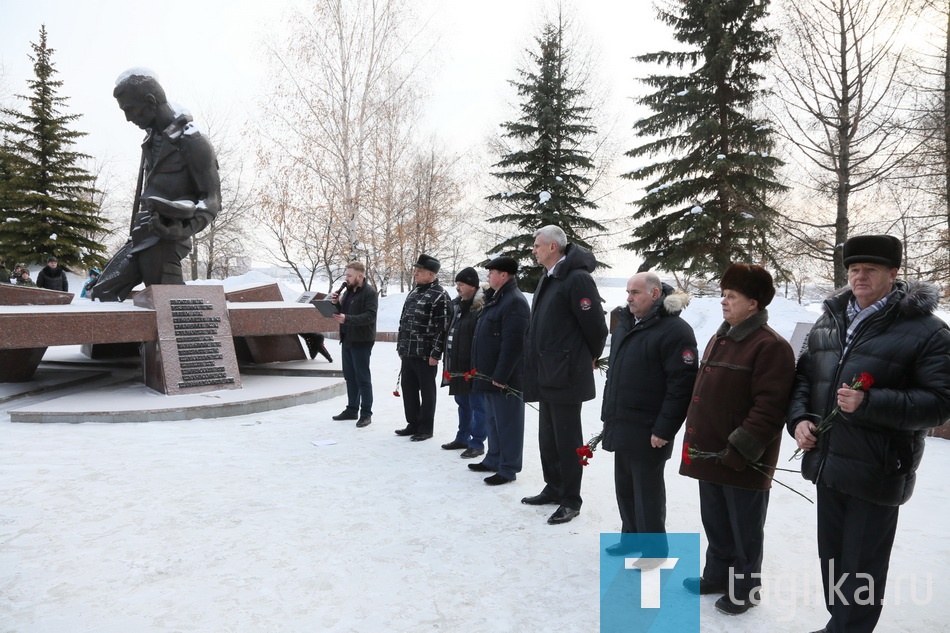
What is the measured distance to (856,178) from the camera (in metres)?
14.9

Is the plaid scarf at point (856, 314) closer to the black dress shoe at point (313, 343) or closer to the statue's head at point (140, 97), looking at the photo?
the statue's head at point (140, 97)

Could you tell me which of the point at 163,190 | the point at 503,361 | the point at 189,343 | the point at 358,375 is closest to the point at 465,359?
the point at 503,361

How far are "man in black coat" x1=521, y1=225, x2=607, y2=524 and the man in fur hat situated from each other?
1589mm

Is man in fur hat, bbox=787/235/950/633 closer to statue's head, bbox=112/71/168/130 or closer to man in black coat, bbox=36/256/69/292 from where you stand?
statue's head, bbox=112/71/168/130

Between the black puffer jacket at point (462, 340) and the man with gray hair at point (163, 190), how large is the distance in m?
5.03

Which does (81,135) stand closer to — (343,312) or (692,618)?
(343,312)

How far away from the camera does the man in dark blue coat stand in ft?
16.0

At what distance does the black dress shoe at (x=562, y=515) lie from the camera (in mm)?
4082

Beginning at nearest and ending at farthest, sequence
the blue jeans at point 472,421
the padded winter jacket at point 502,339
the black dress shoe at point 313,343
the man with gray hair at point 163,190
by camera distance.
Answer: the padded winter jacket at point 502,339
the blue jeans at point 472,421
the man with gray hair at point 163,190
the black dress shoe at point 313,343

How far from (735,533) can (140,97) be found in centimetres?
903

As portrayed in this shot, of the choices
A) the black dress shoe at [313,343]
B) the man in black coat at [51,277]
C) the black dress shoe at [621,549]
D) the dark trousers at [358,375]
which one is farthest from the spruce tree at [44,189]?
the black dress shoe at [621,549]

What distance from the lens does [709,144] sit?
1914cm

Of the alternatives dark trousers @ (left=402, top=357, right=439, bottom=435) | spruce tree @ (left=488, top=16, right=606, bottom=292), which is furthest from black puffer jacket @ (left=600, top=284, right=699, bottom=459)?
spruce tree @ (left=488, top=16, right=606, bottom=292)

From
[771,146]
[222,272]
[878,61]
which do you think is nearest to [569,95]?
[771,146]
